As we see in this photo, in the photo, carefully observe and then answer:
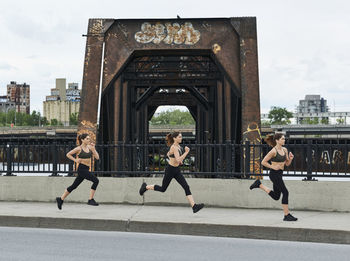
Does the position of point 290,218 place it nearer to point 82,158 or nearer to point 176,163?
point 176,163

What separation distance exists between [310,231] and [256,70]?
20.6 feet

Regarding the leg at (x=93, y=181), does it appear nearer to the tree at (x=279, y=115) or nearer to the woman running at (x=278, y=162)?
the woman running at (x=278, y=162)

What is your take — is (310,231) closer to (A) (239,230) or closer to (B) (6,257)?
(A) (239,230)

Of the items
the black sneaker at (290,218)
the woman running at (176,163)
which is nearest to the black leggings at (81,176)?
the woman running at (176,163)

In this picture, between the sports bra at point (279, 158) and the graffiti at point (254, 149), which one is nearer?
the sports bra at point (279, 158)

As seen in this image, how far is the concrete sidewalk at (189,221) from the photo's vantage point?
8.75 metres

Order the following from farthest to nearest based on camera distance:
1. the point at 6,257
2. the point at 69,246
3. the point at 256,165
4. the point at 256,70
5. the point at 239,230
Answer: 1. the point at 256,70
2. the point at 256,165
3. the point at 239,230
4. the point at 69,246
5. the point at 6,257

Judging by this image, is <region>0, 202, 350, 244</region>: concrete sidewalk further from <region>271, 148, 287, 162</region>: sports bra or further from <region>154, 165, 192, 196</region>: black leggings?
<region>271, 148, 287, 162</region>: sports bra

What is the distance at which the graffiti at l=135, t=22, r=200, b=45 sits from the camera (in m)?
14.7

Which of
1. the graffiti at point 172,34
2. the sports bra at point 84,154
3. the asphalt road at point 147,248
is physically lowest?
the asphalt road at point 147,248

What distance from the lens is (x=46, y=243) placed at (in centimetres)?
842

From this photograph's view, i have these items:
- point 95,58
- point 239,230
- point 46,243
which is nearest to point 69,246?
point 46,243

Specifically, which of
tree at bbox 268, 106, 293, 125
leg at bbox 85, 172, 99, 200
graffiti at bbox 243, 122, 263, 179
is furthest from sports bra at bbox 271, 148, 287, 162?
tree at bbox 268, 106, 293, 125

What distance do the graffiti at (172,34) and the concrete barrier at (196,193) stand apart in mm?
4477
